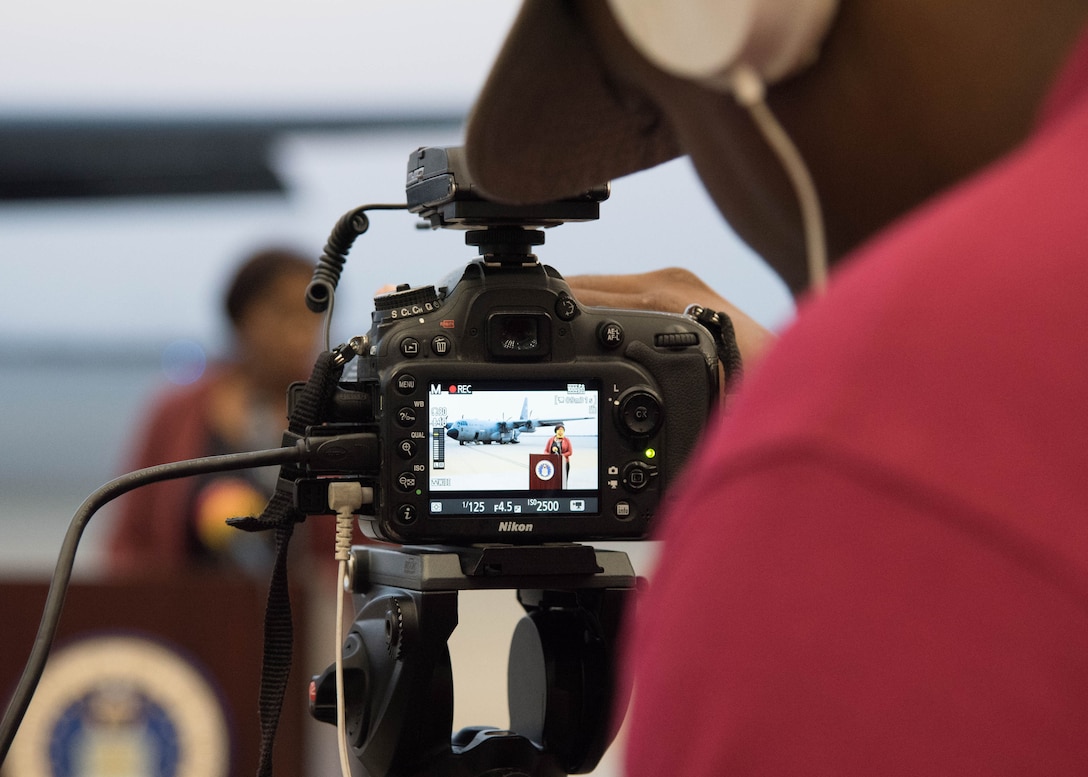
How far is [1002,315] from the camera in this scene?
337mm

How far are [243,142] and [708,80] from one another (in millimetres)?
7039

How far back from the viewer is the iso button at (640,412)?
101 centimetres

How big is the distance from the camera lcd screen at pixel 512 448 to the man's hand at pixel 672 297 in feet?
0.53

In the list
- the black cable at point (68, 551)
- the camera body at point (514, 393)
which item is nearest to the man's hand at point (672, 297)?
the camera body at point (514, 393)

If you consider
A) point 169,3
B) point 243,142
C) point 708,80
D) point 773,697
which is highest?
point 169,3

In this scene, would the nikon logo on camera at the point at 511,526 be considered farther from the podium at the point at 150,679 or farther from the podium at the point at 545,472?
the podium at the point at 150,679

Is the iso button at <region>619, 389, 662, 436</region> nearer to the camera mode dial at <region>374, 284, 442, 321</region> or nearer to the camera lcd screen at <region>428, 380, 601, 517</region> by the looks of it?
the camera lcd screen at <region>428, 380, 601, 517</region>

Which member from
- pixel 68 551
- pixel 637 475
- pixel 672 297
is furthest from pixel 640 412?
pixel 68 551

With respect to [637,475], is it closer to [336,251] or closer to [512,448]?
[512,448]

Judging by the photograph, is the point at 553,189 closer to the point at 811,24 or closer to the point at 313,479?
the point at 811,24

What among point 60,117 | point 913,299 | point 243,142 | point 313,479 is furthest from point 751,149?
point 60,117

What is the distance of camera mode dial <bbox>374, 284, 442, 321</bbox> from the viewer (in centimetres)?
101

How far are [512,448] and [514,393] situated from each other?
4cm

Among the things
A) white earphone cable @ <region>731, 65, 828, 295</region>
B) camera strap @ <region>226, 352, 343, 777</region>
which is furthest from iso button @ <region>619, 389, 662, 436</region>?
white earphone cable @ <region>731, 65, 828, 295</region>
